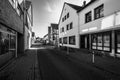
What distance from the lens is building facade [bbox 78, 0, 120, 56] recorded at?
26.9 ft

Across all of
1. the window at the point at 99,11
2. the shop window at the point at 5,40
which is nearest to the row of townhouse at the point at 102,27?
the window at the point at 99,11

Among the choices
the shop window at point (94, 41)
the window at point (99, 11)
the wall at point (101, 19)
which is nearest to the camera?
the wall at point (101, 19)

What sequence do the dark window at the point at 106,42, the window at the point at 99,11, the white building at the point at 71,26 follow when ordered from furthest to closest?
1. the white building at the point at 71,26
2. the window at the point at 99,11
3. the dark window at the point at 106,42

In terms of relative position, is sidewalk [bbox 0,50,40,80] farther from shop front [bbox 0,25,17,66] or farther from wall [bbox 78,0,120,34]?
wall [bbox 78,0,120,34]

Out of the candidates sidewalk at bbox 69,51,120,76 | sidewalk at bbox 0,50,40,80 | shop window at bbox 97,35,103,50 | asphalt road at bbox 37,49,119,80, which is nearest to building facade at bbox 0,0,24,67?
sidewalk at bbox 0,50,40,80

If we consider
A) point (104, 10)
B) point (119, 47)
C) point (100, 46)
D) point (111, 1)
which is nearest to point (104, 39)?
point (100, 46)

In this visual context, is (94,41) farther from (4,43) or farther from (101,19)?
(4,43)

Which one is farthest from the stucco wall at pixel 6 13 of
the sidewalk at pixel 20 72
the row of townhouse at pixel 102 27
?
the row of townhouse at pixel 102 27

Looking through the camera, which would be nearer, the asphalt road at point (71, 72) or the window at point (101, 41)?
the asphalt road at point (71, 72)

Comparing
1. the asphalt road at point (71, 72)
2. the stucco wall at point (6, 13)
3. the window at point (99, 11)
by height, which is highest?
the window at point (99, 11)

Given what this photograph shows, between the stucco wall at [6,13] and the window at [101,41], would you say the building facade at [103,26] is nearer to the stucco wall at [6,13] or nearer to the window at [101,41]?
the window at [101,41]

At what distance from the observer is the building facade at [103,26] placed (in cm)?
821

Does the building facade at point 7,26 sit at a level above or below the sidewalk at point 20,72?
above

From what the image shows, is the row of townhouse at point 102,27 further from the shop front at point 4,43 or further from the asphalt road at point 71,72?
the shop front at point 4,43
